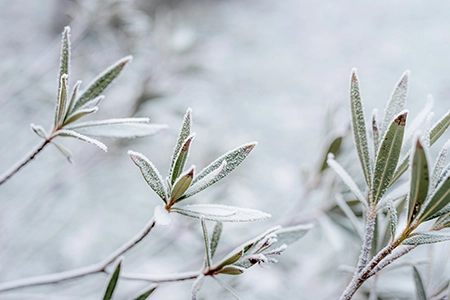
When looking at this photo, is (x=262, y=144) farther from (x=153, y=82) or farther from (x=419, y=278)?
(x=419, y=278)

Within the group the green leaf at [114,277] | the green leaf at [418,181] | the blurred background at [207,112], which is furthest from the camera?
the blurred background at [207,112]

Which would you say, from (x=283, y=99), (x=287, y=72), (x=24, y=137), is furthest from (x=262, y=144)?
(x=24, y=137)

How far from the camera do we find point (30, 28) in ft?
8.16

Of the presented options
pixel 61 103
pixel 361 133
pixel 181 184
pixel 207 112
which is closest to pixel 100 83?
pixel 61 103

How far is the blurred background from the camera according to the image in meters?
0.95

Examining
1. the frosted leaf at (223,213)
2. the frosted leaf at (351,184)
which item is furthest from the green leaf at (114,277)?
the frosted leaf at (351,184)

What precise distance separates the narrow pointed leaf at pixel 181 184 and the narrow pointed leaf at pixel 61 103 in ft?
0.45

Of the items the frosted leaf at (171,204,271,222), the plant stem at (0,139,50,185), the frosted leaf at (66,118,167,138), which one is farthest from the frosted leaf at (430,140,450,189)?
the plant stem at (0,139,50,185)

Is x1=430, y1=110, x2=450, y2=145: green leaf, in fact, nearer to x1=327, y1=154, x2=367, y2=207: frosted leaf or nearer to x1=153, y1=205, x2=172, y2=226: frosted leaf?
x1=327, y1=154, x2=367, y2=207: frosted leaf

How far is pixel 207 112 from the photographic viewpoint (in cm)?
119

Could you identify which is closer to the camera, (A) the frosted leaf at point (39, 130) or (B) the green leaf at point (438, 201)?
(B) the green leaf at point (438, 201)

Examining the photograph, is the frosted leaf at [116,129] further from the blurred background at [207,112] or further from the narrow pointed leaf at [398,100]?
the blurred background at [207,112]

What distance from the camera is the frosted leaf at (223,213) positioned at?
13.2 inches

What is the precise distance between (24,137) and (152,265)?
0.90 m
